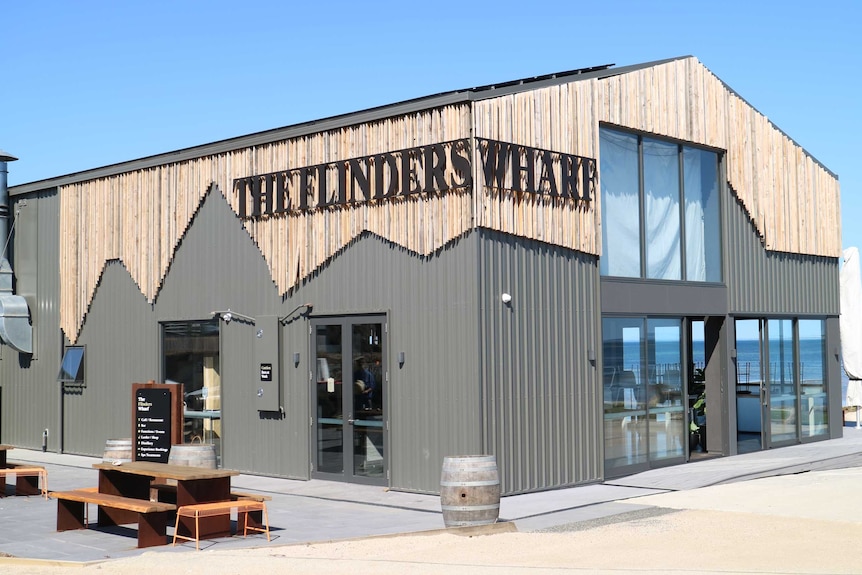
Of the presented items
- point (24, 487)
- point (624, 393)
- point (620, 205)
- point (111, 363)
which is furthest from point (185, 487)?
point (111, 363)

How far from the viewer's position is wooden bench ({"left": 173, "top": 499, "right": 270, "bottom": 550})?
11.1 meters

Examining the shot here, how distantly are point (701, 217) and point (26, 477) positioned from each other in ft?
39.7

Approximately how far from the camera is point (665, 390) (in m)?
17.3

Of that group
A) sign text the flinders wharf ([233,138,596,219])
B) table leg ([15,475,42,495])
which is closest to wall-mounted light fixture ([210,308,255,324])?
sign text the flinders wharf ([233,138,596,219])

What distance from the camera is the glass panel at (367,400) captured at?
15.5 metres

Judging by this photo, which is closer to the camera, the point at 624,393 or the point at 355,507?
the point at 355,507

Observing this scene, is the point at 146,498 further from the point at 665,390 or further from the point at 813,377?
the point at 813,377

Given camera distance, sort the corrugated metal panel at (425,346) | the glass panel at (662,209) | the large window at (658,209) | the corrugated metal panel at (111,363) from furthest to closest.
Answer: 1. the corrugated metal panel at (111,363)
2. the glass panel at (662,209)
3. the large window at (658,209)
4. the corrugated metal panel at (425,346)

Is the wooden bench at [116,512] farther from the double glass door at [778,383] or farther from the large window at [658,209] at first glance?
the double glass door at [778,383]

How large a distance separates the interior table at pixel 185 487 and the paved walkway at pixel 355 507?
0.65 feet

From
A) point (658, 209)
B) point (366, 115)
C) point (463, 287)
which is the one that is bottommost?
point (463, 287)

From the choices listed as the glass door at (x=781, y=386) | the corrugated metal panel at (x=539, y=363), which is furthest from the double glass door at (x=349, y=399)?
the glass door at (x=781, y=386)

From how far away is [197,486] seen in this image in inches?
460

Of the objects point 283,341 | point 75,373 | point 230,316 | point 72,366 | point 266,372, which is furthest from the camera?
point 72,366
